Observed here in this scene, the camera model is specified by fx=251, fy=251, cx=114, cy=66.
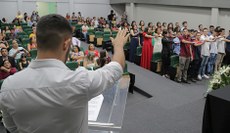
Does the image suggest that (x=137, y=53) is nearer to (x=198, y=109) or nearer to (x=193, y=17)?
(x=198, y=109)

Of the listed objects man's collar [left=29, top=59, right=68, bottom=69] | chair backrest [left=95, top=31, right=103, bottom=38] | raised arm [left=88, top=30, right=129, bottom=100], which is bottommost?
chair backrest [left=95, top=31, right=103, bottom=38]

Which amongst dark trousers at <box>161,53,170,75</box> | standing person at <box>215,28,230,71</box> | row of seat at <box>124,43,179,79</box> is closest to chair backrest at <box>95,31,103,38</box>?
row of seat at <box>124,43,179,79</box>

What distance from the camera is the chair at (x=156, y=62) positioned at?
313 inches

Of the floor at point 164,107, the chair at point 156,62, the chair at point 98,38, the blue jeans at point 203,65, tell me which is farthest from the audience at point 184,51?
the chair at point 98,38

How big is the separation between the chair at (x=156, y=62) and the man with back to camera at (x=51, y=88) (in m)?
6.88

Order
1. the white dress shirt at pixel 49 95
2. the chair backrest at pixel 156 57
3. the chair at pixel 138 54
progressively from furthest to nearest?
the chair at pixel 138 54
the chair backrest at pixel 156 57
the white dress shirt at pixel 49 95

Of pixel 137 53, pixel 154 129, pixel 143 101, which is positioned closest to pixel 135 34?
pixel 137 53

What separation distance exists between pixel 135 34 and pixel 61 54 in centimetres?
794

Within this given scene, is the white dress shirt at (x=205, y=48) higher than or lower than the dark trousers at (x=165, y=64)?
higher

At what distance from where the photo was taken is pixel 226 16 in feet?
38.0

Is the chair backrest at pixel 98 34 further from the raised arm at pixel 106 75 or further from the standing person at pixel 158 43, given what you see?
the raised arm at pixel 106 75

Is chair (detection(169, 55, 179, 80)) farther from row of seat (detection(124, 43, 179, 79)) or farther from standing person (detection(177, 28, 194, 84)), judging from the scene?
standing person (detection(177, 28, 194, 84))

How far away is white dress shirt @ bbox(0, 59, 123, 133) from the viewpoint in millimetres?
1088

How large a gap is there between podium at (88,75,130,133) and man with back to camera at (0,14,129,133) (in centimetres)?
73
